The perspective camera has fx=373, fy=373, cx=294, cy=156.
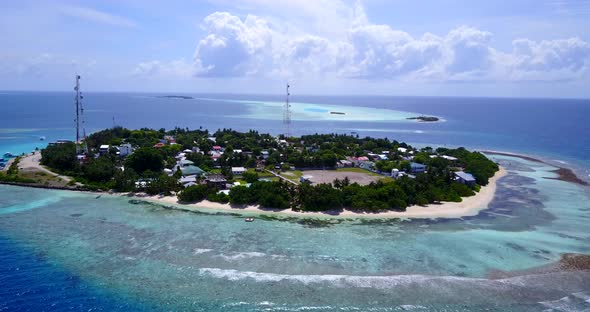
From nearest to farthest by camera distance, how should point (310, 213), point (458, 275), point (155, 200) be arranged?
point (458, 275) < point (310, 213) < point (155, 200)

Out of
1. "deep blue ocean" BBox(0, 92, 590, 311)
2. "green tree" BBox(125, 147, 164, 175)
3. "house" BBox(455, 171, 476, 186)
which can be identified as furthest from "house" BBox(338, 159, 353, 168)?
"green tree" BBox(125, 147, 164, 175)

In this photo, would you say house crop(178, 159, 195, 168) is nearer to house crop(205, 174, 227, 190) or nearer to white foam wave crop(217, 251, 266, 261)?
house crop(205, 174, 227, 190)

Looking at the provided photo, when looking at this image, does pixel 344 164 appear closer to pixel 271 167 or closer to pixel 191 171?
pixel 271 167

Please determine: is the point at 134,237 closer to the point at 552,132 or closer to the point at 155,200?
the point at 155,200

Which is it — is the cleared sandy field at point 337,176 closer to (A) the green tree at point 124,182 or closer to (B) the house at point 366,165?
(B) the house at point 366,165

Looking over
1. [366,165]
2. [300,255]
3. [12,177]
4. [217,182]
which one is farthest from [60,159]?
[366,165]

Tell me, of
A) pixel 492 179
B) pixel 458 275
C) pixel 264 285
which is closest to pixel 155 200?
pixel 264 285
